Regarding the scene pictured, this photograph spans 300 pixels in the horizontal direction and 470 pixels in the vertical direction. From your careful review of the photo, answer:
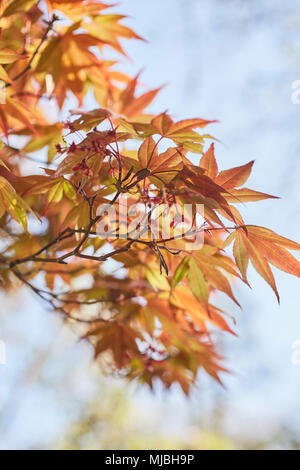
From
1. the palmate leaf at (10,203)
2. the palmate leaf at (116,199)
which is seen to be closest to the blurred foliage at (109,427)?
the palmate leaf at (116,199)

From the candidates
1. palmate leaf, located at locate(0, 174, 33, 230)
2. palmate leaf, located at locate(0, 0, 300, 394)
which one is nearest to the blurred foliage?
palmate leaf, located at locate(0, 0, 300, 394)

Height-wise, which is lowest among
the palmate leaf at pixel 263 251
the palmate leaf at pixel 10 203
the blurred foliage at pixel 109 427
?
the palmate leaf at pixel 263 251

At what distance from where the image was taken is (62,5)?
669mm

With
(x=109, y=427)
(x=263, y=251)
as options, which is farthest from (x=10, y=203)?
(x=109, y=427)

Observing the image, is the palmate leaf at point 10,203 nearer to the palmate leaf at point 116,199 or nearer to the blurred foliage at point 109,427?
the palmate leaf at point 116,199

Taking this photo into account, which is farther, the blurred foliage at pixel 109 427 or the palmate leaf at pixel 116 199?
the blurred foliage at pixel 109 427

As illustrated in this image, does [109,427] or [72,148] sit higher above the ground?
[109,427]

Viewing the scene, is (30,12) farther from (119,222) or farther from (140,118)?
(119,222)

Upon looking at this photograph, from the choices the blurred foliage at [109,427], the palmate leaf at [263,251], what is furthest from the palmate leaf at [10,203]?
the blurred foliage at [109,427]

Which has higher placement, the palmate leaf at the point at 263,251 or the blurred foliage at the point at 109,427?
the blurred foliage at the point at 109,427

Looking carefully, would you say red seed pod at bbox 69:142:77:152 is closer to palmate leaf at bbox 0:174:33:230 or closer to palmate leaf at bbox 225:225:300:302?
palmate leaf at bbox 0:174:33:230

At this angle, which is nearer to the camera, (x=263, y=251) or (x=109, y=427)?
(x=263, y=251)

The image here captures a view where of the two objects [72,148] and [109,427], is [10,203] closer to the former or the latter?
[72,148]
